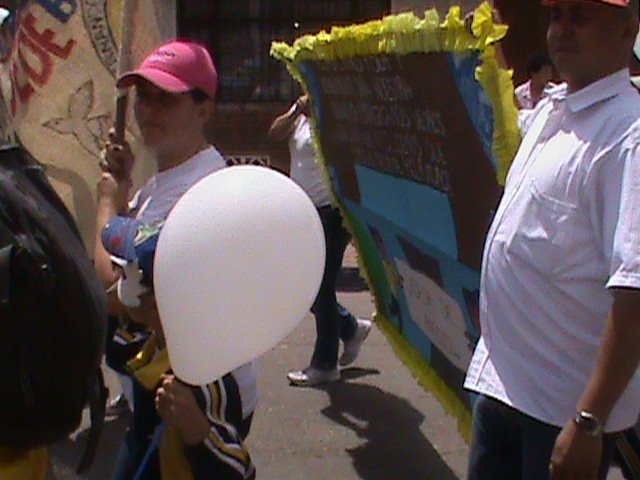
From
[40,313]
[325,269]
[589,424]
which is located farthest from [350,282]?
[40,313]

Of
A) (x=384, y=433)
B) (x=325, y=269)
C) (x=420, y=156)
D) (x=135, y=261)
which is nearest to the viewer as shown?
(x=135, y=261)

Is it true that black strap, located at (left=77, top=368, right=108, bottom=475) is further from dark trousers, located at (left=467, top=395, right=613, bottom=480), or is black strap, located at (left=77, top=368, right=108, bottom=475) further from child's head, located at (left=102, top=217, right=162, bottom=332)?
dark trousers, located at (left=467, top=395, right=613, bottom=480)

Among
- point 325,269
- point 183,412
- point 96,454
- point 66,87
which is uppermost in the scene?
point 183,412

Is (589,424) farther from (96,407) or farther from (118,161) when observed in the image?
(118,161)

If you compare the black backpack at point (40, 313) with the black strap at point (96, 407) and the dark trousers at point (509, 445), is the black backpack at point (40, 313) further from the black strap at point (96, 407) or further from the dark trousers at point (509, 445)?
the dark trousers at point (509, 445)

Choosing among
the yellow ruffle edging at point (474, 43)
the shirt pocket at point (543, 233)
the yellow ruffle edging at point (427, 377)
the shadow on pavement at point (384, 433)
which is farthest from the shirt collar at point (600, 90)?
the shadow on pavement at point (384, 433)

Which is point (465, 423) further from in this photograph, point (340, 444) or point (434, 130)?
point (340, 444)

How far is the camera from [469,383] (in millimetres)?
2572

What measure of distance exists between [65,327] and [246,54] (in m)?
9.40

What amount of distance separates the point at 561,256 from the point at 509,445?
53 centimetres

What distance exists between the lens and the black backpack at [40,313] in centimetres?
173

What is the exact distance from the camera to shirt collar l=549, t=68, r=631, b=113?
2311 millimetres

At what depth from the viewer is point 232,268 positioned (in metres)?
2.11

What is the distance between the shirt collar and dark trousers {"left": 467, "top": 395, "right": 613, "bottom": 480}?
68 centimetres
